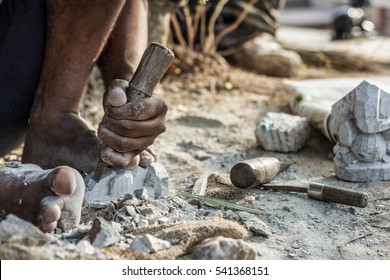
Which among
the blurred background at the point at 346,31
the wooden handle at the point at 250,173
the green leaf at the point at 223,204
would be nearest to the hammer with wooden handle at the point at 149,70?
the green leaf at the point at 223,204

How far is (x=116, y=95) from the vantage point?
236 centimetres

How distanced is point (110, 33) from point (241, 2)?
11.3 ft

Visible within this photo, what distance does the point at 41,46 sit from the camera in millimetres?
2938

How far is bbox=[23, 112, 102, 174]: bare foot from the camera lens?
2.71 metres

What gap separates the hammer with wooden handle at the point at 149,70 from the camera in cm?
232

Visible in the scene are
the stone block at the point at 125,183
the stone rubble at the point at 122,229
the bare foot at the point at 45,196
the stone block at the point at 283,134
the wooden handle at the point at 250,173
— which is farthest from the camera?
the stone block at the point at 283,134

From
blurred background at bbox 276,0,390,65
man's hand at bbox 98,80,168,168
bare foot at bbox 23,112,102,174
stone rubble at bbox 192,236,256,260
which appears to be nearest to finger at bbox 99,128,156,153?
man's hand at bbox 98,80,168,168

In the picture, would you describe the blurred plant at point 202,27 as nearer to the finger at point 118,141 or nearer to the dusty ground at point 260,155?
the dusty ground at point 260,155

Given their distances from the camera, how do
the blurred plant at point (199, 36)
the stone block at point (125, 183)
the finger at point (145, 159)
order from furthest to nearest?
1. the blurred plant at point (199, 36)
2. the finger at point (145, 159)
3. the stone block at point (125, 183)

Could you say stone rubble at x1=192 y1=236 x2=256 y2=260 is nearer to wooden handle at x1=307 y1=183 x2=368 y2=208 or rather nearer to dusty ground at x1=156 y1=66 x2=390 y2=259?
dusty ground at x1=156 y1=66 x2=390 y2=259

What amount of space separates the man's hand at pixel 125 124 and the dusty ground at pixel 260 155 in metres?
0.45

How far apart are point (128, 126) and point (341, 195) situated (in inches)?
34.4

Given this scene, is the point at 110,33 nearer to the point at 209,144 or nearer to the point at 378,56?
the point at 209,144

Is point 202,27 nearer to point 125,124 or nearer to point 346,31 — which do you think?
point 346,31
